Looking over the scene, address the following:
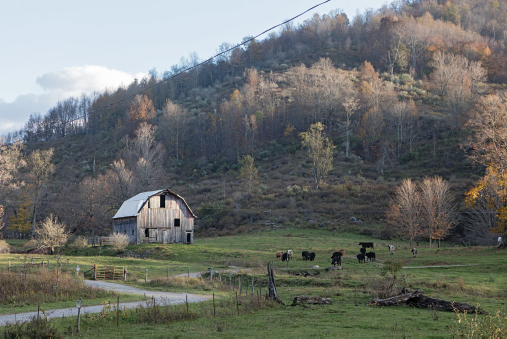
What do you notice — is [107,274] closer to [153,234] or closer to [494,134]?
[153,234]

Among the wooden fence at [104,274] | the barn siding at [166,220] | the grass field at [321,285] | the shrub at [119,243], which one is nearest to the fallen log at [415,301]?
the grass field at [321,285]

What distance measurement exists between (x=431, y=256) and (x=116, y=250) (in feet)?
113

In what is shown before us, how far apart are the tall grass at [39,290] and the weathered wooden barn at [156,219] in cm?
3222

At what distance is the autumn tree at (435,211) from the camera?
173ft

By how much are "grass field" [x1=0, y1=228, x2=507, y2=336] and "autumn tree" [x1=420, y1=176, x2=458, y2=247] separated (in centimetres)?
403

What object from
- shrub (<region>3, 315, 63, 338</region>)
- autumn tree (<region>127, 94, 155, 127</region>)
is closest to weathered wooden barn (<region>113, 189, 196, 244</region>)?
shrub (<region>3, 315, 63, 338</region>)

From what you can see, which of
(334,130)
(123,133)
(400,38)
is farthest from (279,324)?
(400,38)

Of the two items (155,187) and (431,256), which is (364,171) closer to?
(155,187)

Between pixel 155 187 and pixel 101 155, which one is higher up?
pixel 101 155

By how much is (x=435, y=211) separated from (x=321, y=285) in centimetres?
3371

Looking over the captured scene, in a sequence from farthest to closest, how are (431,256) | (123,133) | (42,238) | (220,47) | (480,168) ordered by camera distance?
(220,47) < (123,133) < (480,168) < (42,238) < (431,256)

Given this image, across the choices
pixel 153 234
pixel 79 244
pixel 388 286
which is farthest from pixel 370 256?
pixel 79 244

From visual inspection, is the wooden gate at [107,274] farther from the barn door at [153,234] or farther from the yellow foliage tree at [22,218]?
the yellow foliage tree at [22,218]

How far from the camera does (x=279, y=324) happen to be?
15.8 m
